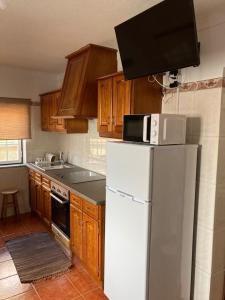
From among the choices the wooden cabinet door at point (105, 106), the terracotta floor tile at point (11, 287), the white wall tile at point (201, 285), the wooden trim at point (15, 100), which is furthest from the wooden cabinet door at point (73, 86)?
the white wall tile at point (201, 285)

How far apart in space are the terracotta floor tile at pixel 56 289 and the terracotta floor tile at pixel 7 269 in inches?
15.1

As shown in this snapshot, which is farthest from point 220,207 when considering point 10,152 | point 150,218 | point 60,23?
point 10,152

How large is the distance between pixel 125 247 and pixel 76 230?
3.12 ft

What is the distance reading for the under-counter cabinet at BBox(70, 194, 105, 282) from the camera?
2319 mm

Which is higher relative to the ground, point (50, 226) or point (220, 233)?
point (220, 233)

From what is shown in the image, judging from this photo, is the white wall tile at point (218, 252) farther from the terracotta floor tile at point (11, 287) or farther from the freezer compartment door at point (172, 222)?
the terracotta floor tile at point (11, 287)

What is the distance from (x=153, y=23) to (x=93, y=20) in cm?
62

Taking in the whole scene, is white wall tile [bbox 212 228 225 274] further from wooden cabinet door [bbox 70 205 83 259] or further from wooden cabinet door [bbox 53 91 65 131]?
wooden cabinet door [bbox 53 91 65 131]

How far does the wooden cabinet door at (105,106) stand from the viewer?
98.4 inches

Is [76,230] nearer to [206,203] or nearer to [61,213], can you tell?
[61,213]

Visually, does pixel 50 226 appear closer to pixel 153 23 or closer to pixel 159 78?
pixel 159 78

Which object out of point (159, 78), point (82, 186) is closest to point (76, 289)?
point (82, 186)

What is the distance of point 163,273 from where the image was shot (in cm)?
185

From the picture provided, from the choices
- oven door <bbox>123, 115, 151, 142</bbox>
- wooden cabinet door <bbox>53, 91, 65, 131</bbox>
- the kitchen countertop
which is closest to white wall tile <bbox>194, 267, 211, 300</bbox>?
the kitchen countertop
